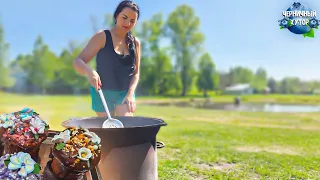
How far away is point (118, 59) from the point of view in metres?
2.98

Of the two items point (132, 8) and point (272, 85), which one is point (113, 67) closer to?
point (132, 8)

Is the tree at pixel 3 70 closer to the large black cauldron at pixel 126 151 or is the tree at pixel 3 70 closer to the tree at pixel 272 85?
the large black cauldron at pixel 126 151

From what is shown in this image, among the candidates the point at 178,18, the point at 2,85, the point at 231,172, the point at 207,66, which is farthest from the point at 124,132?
the point at 207,66

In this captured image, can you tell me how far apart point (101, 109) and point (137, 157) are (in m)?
1.02

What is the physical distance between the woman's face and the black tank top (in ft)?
0.43

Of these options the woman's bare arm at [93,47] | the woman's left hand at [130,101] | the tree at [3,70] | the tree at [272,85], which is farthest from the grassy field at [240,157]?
the tree at [272,85]

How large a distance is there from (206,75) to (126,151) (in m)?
43.2

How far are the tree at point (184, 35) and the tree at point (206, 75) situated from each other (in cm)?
642

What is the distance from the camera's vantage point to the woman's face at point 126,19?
2.86 meters

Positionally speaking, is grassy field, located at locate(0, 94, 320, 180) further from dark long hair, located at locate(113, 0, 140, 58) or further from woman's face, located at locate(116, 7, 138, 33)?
woman's face, located at locate(116, 7, 138, 33)

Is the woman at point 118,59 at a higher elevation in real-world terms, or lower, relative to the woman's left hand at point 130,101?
higher

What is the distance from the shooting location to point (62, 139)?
1.79 m

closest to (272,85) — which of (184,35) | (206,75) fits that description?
(206,75)

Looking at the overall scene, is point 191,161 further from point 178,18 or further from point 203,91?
point 203,91
